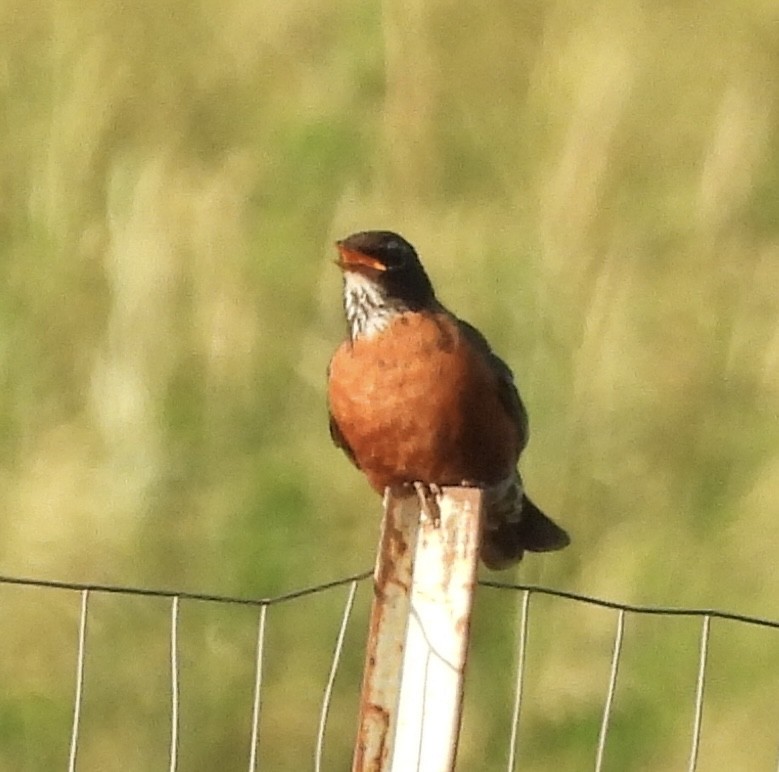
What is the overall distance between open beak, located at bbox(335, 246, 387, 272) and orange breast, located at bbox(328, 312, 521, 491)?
81mm

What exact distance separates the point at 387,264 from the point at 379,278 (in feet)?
0.06

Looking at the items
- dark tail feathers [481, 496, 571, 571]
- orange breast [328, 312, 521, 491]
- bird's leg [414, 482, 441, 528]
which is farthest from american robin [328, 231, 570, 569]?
bird's leg [414, 482, 441, 528]

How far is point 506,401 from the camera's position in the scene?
172 cm

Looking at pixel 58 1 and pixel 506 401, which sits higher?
pixel 58 1

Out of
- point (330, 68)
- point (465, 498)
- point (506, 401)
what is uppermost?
point (330, 68)

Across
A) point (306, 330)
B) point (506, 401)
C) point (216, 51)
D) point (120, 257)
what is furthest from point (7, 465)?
point (506, 401)

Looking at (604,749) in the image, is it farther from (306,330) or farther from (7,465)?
(7,465)

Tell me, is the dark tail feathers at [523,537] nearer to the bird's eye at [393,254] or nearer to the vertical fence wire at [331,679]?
the vertical fence wire at [331,679]

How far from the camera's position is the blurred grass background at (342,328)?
217cm

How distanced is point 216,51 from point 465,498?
1199 mm

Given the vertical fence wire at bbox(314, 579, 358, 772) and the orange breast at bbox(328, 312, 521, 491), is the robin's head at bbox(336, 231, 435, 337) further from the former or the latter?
the vertical fence wire at bbox(314, 579, 358, 772)

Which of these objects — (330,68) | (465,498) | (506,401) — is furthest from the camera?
(330,68)

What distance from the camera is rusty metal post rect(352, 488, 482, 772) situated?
1.16 meters

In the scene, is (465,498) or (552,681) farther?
(552,681)
